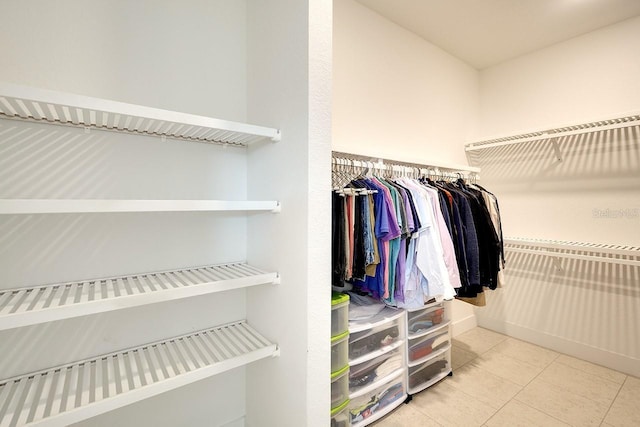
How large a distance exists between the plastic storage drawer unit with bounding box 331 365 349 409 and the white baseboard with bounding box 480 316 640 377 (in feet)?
7.20

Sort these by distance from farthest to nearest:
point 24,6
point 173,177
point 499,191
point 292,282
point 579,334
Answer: point 499,191
point 579,334
point 173,177
point 292,282
point 24,6

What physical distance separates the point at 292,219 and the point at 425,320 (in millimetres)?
1420

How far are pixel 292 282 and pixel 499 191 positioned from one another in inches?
104

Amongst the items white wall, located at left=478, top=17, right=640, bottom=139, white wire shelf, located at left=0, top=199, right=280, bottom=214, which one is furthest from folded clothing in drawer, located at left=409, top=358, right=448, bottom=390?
white wall, located at left=478, top=17, right=640, bottom=139

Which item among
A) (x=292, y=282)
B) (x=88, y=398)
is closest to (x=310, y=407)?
(x=292, y=282)

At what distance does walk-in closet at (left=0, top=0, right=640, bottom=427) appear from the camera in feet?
3.16

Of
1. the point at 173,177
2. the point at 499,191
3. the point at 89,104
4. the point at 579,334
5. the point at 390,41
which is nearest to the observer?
the point at 89,104

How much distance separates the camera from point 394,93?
7.24ft

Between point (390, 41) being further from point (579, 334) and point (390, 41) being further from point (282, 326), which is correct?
point (579, 334)

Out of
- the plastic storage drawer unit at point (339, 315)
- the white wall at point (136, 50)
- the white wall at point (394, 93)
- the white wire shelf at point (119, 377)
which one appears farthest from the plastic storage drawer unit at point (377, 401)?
the white wall at point (136, 50)

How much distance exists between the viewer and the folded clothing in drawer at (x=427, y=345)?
184 centimetres

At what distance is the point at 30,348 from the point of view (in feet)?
3.17

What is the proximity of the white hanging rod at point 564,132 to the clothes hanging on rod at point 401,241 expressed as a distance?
3.47 ft

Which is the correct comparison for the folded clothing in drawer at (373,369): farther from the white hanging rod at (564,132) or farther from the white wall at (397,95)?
the white hanging rod at (564,132)
